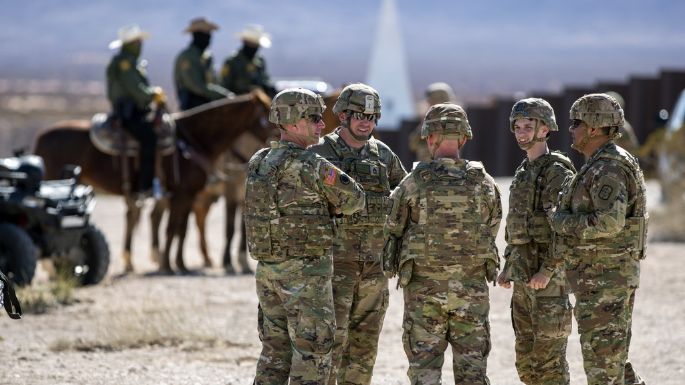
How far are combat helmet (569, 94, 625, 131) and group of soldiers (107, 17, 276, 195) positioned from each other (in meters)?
8.80

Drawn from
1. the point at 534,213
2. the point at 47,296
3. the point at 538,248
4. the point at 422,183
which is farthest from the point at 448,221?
the point at 47,296

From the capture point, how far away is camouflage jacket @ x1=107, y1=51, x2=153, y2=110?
15.6 metres

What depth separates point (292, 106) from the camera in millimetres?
7395

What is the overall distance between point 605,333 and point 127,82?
9.34 m

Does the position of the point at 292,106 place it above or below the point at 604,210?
above

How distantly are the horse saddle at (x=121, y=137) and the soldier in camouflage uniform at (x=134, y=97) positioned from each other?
74mm

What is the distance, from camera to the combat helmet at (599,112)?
752 centimetres

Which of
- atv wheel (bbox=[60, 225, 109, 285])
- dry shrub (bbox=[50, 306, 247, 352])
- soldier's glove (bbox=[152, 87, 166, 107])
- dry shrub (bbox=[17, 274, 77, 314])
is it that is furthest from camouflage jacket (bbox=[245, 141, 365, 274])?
soldier's glove (bbox=[152, 87, 166, 107])

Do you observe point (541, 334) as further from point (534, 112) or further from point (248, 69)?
point (248, 69)

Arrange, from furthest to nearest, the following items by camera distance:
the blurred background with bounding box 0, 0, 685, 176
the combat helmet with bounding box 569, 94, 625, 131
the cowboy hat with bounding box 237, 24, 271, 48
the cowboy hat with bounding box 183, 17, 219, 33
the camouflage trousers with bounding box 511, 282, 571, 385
→ the blurred background with bounding box 0, 0, 685, 176 → the cowboy hat with bounding box 237, 24, 271, 48 → the cowboy hat with bounding box 183, 17, 219, 33 → the camouflage trousers with bounding box 511, 282, 571, 385 → the combat helmet with bounding box 569, 94, 625, 131

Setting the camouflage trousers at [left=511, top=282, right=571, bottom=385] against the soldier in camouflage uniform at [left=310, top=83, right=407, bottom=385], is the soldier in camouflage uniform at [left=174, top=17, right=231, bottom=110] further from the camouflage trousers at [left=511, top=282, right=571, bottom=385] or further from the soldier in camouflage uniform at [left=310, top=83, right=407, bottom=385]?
the camouflage trousers at [left=511, top=282, right=571, bottom=385]

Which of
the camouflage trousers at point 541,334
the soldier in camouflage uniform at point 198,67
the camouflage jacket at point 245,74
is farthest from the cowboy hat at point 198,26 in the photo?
the camouflage trousers at point 541,334

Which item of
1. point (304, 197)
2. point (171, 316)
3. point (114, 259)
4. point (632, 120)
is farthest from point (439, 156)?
point (632, 120)

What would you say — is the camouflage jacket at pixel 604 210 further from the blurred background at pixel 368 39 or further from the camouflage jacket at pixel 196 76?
the blurred background at pixel 368 39
